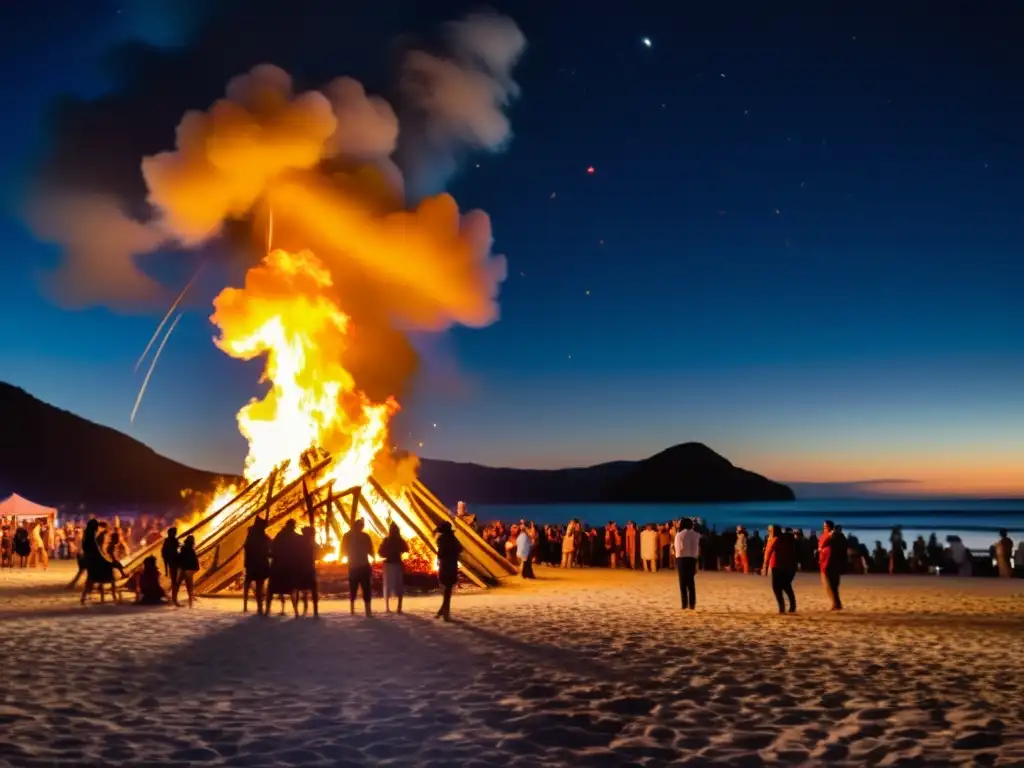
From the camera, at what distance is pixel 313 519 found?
20.6 metres

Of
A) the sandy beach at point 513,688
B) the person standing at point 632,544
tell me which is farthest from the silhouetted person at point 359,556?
the person standing at point 632,544

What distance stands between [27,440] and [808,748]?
18835 cm

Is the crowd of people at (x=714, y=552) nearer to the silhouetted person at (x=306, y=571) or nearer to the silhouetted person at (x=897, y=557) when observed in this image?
the silhouetted person at (x=897, y=557)

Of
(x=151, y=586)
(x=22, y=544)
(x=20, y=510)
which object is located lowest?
(x=151, y=586)

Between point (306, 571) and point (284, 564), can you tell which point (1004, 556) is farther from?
point (284, 564)

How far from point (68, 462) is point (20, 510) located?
15178 cm

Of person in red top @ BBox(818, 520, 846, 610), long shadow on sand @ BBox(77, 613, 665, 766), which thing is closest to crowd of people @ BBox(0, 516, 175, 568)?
long shadow on sand @ BBox(77, 613, 665, 766)

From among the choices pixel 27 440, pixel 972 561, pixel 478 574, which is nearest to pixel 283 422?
pixel 478 574

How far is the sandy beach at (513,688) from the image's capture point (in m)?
6.78

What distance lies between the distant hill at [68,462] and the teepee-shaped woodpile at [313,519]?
14161 cm

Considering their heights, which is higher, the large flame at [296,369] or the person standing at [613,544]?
the large flame at [296,369]

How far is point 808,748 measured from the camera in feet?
22.5

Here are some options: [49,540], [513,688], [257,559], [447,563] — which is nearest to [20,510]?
[49,540]

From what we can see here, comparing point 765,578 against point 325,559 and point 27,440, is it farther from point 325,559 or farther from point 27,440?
point 27,440
